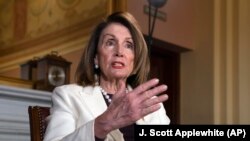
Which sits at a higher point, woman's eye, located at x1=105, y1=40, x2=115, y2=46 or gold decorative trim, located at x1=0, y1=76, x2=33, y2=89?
gold decorative trim, located at x1=0, y1=76, x2=33, y2=89

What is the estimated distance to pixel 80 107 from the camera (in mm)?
1691

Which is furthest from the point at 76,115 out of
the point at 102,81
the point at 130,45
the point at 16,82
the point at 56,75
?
the point at 56,75

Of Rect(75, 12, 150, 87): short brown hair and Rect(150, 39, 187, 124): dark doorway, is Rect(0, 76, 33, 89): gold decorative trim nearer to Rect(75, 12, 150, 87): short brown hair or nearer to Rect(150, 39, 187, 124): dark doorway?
Rect(75, 12, 150, 87): short brown hair

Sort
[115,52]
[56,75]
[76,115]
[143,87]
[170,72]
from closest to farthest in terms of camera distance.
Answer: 1. [143,87]
2. [76,115]
3. [115,52]
4. [56,75]
5. [170,72]

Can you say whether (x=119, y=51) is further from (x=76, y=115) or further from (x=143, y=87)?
(x=143, y=87)

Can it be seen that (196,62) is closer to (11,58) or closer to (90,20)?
(90,20)

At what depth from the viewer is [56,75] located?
11.4 ft

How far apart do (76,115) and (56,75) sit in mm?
1814

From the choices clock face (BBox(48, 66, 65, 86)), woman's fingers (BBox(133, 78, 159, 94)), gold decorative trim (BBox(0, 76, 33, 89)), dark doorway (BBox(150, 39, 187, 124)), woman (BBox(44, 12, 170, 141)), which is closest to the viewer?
woman's fingers (BBox(133, 78, 159, 94))

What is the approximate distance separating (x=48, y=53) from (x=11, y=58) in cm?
34

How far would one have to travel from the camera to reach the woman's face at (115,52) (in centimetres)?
179

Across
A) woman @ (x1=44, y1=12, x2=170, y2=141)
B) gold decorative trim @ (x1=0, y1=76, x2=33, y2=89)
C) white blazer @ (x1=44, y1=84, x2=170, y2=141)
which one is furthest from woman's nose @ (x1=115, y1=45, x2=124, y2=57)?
gold decorative trim @ (x1=0, y1=76, x2=33, y2=89)

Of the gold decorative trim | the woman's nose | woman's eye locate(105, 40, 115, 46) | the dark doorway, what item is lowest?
the woman's nose

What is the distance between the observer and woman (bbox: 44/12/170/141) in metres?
1.58
